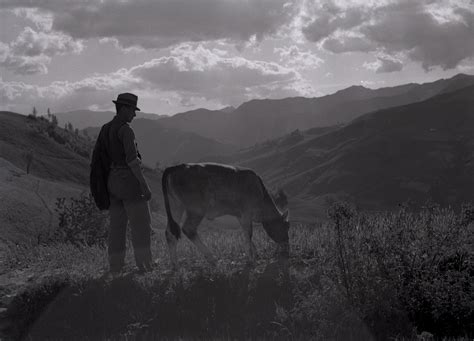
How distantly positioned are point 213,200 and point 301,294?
269 centimetres

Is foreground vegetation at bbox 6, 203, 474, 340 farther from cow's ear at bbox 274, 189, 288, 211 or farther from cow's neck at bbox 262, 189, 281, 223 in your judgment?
cow's ear at bbox 274, 189, 288, 211

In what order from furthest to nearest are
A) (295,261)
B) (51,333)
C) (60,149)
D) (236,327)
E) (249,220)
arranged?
1. (60,149)
2. (249,220)
3. (295,261)
4. (51,333)
5. (236,327)

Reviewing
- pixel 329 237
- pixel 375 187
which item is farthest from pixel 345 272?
pixel 375 187

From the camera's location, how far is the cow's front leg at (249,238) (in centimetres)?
905

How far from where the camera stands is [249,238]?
928 centimetres

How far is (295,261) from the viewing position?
8.72 meters

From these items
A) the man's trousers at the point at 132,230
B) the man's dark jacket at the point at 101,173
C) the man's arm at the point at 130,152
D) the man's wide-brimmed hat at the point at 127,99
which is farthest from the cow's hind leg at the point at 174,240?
the man's wide-brimmed hat at the point at 127,99

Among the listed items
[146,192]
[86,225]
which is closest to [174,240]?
[146,192]

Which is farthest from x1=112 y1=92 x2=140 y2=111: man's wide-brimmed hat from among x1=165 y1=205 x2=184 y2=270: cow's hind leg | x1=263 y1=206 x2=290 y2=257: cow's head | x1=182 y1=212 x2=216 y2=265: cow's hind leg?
Answer: x1=263 y1=206 x2=290 y2=257: cow's head

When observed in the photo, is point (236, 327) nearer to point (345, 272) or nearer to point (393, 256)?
point (345, 272)

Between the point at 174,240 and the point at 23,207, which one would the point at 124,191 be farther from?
the point at 23,207

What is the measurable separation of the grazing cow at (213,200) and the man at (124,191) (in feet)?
1.51

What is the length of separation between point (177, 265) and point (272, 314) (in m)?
2.31

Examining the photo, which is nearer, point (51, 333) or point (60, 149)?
point (51, 333)
